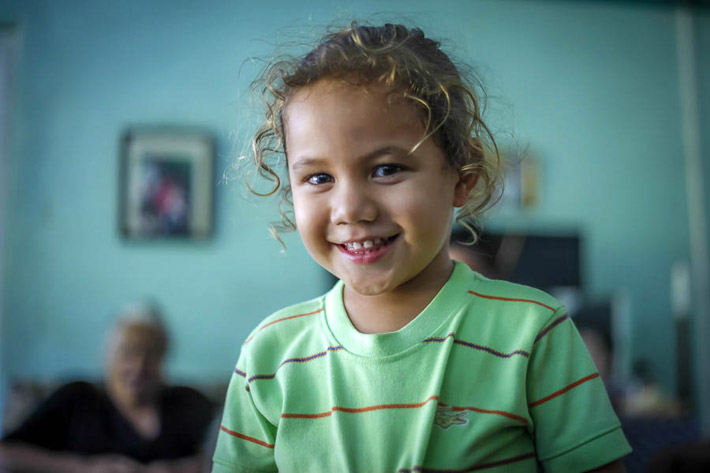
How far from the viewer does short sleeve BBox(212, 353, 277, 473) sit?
2.31ft

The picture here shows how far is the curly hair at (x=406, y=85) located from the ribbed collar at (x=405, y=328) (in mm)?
123

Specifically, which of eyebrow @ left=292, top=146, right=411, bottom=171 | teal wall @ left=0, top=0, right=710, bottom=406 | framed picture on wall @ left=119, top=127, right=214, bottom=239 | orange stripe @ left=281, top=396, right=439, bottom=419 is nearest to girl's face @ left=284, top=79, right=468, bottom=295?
eyebrow @ left=292, top=146, right=411, bottom=171

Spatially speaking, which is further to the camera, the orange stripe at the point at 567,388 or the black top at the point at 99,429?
the black top at the point at 99,429

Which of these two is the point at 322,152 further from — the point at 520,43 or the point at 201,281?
the point at 520,43

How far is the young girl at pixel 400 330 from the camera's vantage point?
62cm

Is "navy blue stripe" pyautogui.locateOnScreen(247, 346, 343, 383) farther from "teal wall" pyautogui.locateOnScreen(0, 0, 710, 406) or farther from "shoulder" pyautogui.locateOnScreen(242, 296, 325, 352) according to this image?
"teal wall" pyautogui.locateOnScreen(0, 0, 710, 406)

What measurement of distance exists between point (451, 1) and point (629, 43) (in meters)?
1.08

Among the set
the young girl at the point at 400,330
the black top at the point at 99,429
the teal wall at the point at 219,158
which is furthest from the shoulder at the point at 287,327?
the teal wall at the point at 219,158

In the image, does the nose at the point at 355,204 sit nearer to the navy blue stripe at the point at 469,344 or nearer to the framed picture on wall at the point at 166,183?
the navy blue stripe at the point at 469,344

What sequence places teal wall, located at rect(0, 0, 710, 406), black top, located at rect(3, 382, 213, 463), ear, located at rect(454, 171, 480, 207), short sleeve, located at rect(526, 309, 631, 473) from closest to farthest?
1. short sleeve, located at rect(526, 309, 631, 473)
2. ear, located at rect(454, 171, 480, 207)
3. black top, located at rect(3, 382, 213, 463)
4. teal wall, located at rect(0, 0, 710, 406)

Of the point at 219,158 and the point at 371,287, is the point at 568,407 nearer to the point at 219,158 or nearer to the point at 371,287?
the point at 371,287

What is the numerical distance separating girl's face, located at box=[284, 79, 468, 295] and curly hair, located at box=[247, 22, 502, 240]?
0.02 meters

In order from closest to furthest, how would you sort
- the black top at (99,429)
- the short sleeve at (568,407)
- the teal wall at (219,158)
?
the short sleeve at (568,407), the black top at (99,429), the teal wall at (219,158)

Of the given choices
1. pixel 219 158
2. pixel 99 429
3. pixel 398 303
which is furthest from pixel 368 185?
pixel 219 158
